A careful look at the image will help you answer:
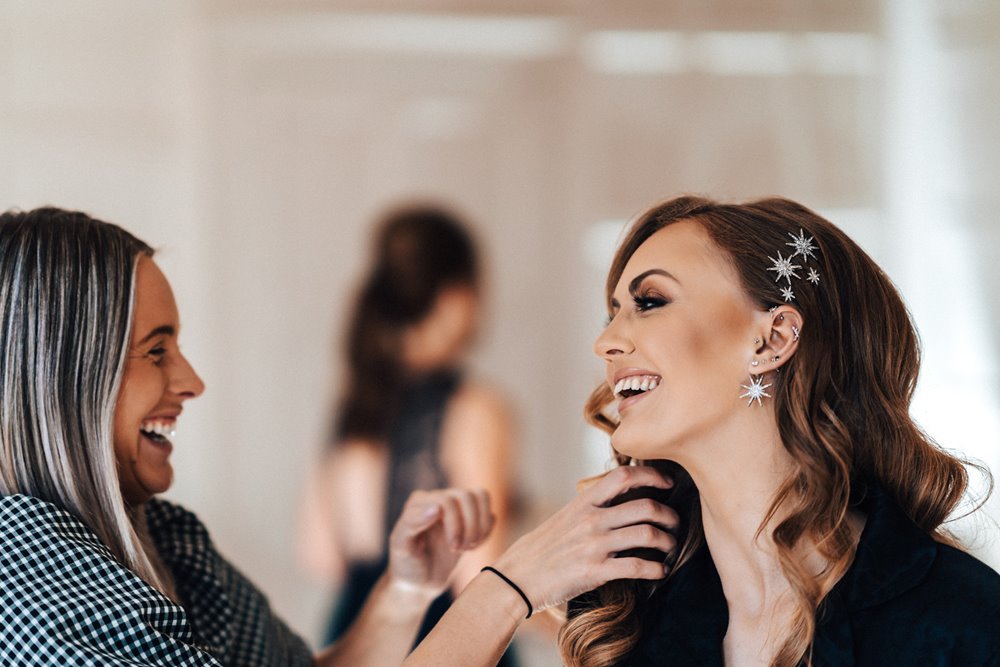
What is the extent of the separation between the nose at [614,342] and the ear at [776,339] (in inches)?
7.4

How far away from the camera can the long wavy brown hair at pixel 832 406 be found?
1.52 meters

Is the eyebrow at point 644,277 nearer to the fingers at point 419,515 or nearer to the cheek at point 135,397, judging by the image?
the fingers at point 419,515

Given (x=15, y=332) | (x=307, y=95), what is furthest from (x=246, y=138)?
(x=15, y=332)

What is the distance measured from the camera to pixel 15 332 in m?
1.58

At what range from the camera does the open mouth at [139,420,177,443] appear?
68.8 inches

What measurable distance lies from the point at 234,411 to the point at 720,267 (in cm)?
253

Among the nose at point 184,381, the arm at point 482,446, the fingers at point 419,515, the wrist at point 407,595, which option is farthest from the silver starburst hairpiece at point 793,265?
the arm at point 482,446

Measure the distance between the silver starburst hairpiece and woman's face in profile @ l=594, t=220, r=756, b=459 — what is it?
56 mm

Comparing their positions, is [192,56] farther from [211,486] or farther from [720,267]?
[720,267]

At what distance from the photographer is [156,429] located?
5.77 ft

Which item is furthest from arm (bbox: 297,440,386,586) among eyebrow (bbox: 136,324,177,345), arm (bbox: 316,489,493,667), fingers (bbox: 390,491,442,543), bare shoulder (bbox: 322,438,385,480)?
eyebrow (bbox: 136,324,177,345)

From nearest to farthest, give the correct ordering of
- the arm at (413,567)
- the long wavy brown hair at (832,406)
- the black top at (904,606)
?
the black top at (904,606) → the long wavy brown hair at (832,406) → the arm at (413,567)

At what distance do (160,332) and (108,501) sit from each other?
→ 11.2 inches

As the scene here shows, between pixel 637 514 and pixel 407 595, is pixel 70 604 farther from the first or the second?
A: pixel 637 514
